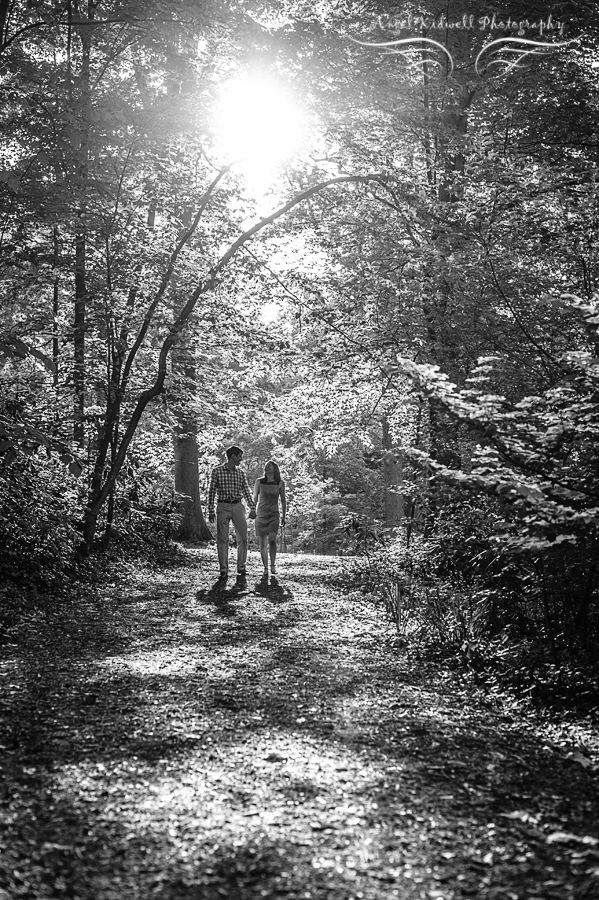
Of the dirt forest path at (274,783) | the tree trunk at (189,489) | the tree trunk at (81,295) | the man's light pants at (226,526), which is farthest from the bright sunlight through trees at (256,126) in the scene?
the dirt forest path at (274,783)

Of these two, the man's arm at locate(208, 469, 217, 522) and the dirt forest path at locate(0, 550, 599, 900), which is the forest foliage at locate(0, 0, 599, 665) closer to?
the dirt forest path at locate(0, 550, 599, 900)

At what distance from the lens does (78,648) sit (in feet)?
21.8

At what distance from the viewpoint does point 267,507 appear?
12320 mm

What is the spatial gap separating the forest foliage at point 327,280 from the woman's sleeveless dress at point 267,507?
167cm

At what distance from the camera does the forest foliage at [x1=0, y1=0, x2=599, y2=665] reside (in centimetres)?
643

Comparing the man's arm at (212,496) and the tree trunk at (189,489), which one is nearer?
the man's arm at (212,496)

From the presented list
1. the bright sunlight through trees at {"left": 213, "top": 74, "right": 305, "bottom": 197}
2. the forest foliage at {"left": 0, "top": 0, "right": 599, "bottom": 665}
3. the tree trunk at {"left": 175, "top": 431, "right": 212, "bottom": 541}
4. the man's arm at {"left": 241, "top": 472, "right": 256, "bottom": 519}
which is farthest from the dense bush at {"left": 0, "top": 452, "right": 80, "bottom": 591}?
the tree trunk at {"left": 175, "top": 431, "right": 212, "bottom": 541}

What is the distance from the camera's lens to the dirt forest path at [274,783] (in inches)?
106

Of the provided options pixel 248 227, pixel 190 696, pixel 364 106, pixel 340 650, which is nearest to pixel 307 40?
pixel 364 106

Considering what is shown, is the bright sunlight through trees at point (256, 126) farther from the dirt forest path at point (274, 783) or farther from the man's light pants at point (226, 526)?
the dirt forest path at point (274, 783)

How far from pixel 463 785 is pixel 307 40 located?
11852 millimetres

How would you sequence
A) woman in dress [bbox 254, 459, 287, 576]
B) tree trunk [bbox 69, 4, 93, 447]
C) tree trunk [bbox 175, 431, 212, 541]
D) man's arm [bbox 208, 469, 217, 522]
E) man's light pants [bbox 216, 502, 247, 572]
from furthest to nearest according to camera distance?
tree trunk [bbox 175, 431, 212, 541], woman in dress [bbox 254, 459, 287, 576], man's light pants [bbox 216, 502, 247, 572], man's arm [bbox 208, 469, 217, 522], tree trunk [bbox 69, 4, 93, 447]

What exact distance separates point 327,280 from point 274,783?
12.8 m

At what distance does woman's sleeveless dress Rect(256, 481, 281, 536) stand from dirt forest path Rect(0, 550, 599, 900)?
18.5ft
